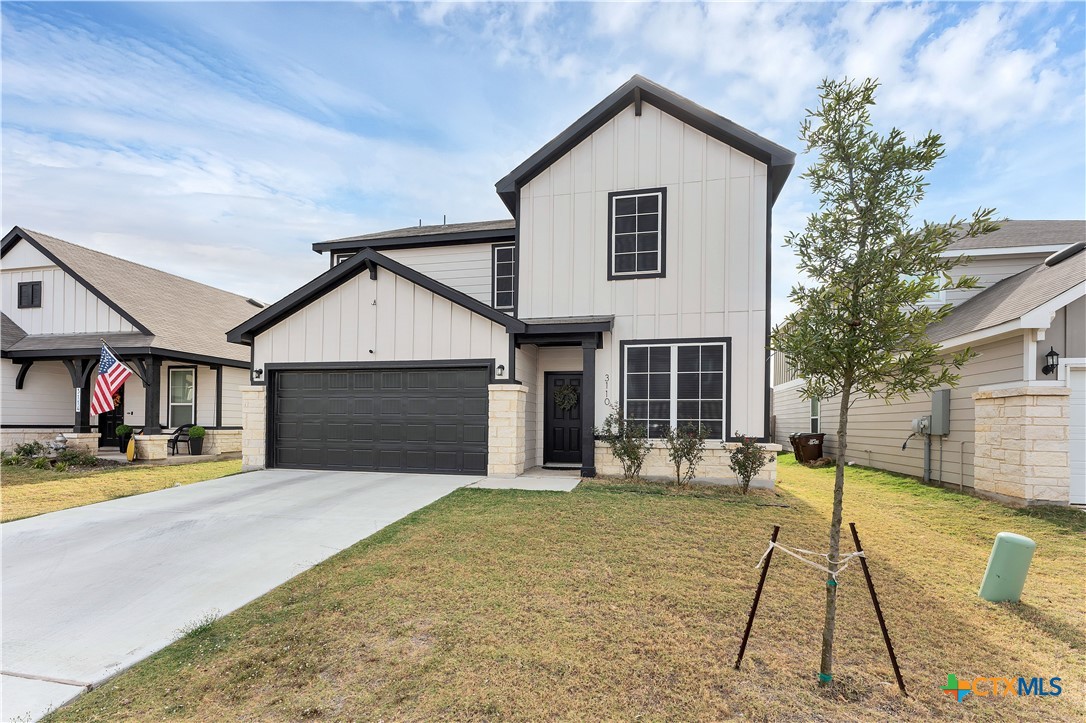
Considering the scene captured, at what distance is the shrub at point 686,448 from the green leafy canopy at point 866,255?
21.1 ft

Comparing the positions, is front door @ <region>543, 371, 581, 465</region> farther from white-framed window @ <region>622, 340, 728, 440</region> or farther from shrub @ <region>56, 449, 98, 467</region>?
shrub @ <region>56, 449, 98, 467</region>

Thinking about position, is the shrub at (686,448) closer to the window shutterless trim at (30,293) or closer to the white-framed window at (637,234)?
the white-framed window at (637,234)

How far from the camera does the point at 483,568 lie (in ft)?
17.2

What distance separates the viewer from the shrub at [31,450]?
14.2m

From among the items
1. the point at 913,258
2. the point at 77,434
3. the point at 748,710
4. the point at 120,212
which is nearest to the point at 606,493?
the point at 748,710

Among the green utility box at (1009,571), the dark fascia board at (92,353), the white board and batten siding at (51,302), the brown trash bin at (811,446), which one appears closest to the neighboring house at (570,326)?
the dark fascia board at (92,353)

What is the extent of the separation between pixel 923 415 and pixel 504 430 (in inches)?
383

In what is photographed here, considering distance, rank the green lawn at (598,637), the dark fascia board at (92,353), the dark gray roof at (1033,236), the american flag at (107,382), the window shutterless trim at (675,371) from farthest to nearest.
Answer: the dark fascia board at (92,353), the dark gray roof at (1033,236), the american flag at (107,382), the window shutterless trim at (675,371), the green lawn at (598,637)

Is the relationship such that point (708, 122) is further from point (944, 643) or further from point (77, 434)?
point (77, 434)

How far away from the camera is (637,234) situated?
11203mm

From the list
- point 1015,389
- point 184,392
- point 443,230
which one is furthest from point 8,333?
point 1015,389

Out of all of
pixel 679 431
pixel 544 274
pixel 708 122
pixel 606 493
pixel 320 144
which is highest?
pixel 320 144

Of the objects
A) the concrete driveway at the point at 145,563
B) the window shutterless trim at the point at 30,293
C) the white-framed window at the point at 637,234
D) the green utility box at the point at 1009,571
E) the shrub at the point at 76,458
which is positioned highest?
the white-framed window at the point at 637,234

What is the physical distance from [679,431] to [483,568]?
6015mm
